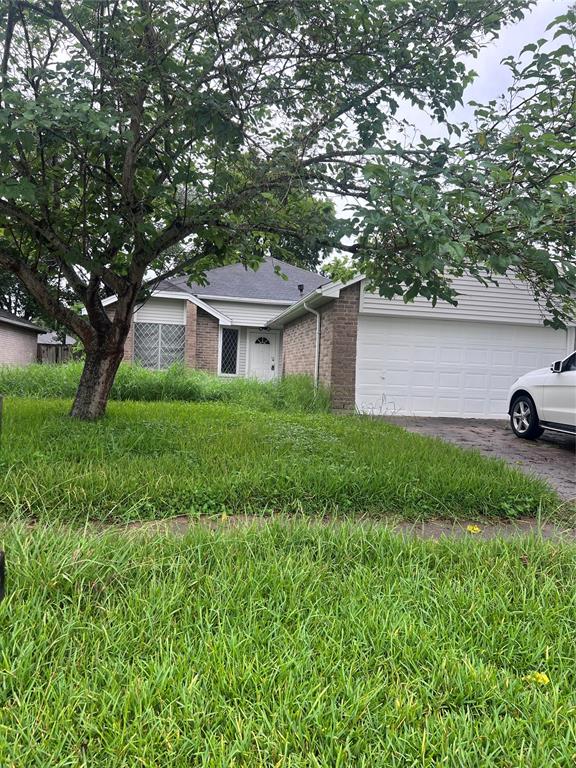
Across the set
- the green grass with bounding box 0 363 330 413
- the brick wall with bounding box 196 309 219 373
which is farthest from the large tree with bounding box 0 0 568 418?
the brick wall with bounding box 196 309 219 373

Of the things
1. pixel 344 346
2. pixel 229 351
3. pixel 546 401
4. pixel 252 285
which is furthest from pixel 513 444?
pixel 252 285

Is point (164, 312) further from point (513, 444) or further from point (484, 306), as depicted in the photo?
point (513, 444)

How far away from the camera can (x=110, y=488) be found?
12.3 ft

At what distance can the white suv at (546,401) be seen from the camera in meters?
6.74

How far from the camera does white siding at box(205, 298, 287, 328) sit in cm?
1755

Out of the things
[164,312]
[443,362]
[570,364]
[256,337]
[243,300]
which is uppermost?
[243,300]

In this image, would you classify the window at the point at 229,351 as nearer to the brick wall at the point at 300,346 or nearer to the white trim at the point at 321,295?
the brick wall at the point at 300,346

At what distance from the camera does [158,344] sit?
52.1 ft

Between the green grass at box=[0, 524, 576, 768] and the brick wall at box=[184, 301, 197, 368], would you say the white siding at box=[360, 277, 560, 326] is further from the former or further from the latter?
the green grass at box=[0, 524, 576, 768]

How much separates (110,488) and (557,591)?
10.2 ft

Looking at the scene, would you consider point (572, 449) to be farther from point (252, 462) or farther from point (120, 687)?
point (120, 687)

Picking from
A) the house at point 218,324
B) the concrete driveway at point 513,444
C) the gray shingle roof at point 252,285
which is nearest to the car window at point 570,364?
the concrete driveway at point 513,444

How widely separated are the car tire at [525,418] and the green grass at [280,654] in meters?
5.48

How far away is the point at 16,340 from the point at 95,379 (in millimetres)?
17960
